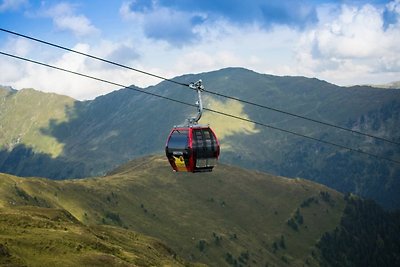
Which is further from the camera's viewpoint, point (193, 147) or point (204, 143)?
point (204, 143)

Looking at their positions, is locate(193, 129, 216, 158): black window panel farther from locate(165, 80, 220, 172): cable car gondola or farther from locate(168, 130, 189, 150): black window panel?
locate(168, 130, 189, 150): black window panel

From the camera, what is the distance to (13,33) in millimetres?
23812

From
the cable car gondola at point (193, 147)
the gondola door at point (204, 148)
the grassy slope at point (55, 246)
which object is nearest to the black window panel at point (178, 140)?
the cable car gondola at point (193, 147)

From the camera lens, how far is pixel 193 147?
40688 mm

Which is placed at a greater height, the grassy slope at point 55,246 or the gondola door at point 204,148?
the gondola door at point 204,148

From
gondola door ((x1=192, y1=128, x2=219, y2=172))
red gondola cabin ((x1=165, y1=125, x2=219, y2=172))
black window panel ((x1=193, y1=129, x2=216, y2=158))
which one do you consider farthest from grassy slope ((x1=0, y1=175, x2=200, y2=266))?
black window panel ((x1=193, y1=129, x2=216, y2=158))

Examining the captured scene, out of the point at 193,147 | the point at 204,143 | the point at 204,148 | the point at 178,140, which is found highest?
the point at 178,140

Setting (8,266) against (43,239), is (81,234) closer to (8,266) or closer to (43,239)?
(43,239)

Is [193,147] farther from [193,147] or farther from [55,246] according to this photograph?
[55,246]

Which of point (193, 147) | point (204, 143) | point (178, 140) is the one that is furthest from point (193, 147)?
point (178, 140)

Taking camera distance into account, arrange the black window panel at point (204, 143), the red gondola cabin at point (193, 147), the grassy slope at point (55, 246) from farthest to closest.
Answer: the grassy slope at point (55, 246) < the black window panel at point (204, 143) < the red gondola cabin at point (193, 147)

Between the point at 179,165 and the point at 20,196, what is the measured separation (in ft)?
481

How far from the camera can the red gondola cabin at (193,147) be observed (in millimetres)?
40825

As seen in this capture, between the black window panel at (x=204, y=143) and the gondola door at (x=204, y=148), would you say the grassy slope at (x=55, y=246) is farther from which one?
the black window panel at (x=204, y=143)
